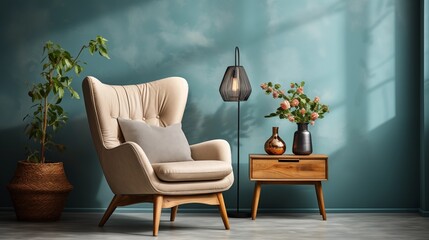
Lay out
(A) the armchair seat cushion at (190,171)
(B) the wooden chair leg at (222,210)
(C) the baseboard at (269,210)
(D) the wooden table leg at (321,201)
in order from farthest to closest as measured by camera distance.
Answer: (C) the baseboard at (269,210) → (D) the wooden table leg at (321,201) → (B) the wooden chair leg at (222,210) → (A) the armchair seat cushion at (190,171)

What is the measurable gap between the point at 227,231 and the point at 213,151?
568 millimetres

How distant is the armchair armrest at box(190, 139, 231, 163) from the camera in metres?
4.70

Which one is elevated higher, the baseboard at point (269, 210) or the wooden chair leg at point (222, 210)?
the wooden chair leg at point (222, 210)

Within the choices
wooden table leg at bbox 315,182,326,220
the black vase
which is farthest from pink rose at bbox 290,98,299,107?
wooden table leg at bbox 315,182,326,220

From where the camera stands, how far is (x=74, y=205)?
5.36 metres

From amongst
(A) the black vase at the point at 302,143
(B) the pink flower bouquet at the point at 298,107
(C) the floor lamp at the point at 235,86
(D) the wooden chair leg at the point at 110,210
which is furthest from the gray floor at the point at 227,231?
(B) the pink flower bouquet at the point at 298,107

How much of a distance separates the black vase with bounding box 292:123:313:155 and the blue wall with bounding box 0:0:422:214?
1.08 feet

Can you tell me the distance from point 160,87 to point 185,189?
1006 mm

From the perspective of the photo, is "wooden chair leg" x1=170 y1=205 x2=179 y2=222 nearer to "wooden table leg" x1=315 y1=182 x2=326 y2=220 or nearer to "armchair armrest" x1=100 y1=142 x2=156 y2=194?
"armchair armrest" x1=100 y1=142 x2=156 y2=194

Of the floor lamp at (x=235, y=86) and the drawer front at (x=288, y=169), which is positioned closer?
the drawer front at (x=288, y=169)

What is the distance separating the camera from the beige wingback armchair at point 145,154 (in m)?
4.30

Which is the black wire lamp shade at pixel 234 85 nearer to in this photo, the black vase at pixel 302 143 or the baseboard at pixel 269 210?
the black vase at pixel 302 143

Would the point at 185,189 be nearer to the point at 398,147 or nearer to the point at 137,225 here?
the point at 137,225

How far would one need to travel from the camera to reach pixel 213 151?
15.6ft
